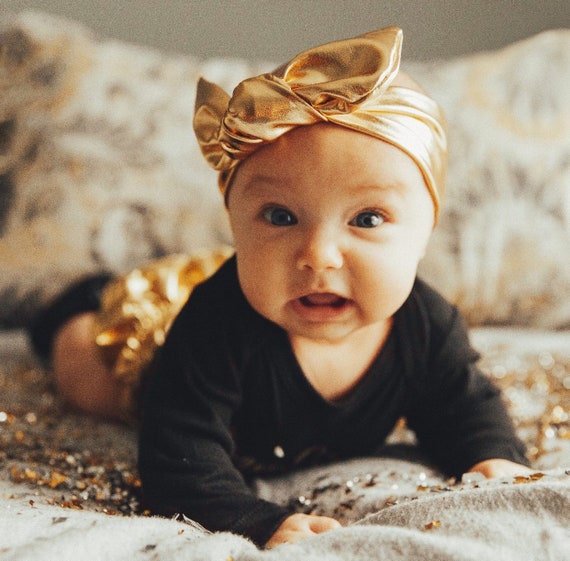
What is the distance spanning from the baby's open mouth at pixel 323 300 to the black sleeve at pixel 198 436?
11cm

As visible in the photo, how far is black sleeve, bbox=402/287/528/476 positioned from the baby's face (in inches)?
5.8

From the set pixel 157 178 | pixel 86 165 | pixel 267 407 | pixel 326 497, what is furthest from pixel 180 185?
pixel 326 497

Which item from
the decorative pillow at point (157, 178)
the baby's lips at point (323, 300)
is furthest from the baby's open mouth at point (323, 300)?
the decorative pillow at point (157, 178)

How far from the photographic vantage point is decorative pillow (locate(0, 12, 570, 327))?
1126 mm

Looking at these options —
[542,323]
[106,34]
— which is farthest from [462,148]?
[106,34]

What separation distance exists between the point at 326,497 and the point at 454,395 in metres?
0.20

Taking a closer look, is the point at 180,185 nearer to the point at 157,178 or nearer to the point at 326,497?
the point at 157,178

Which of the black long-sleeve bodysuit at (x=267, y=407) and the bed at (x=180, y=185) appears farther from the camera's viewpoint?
the bed at (x=180, y=185)

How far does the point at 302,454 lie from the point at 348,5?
895mm

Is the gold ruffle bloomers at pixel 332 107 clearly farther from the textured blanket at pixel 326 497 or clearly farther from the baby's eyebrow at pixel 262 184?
the textured blanket at pixel 326 497

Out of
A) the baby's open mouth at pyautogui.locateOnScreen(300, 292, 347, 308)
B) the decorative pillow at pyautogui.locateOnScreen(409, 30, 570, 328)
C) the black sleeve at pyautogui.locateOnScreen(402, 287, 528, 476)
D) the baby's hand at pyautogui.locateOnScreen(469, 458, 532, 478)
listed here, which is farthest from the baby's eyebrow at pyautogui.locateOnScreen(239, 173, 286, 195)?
the decorative pillow at pyautogui.locateOnScreen(409, 30, 570, 328)

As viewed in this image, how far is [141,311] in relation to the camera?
0.93 metres

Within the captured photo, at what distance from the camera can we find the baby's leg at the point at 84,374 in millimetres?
943

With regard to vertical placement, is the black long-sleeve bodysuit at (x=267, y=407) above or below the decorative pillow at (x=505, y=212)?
below
